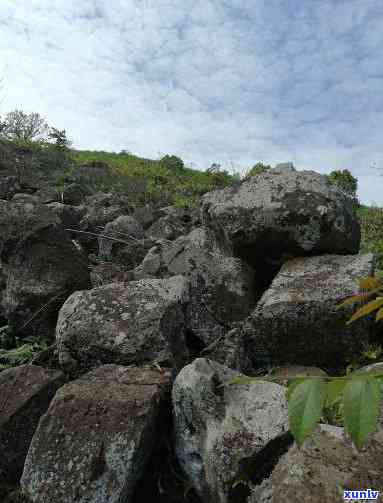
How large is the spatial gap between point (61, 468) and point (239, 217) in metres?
2.85

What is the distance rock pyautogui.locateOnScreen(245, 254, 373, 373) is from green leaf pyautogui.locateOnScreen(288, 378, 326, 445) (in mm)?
2934

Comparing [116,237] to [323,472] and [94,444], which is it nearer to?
[94,444]

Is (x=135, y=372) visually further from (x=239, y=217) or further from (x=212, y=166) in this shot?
(x=212, y=166)

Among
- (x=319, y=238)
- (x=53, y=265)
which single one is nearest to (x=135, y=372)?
(x=53, y=265)

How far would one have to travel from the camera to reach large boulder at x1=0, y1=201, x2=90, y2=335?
462cm

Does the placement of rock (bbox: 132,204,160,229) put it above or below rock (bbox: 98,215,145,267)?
above

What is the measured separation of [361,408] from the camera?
899mm

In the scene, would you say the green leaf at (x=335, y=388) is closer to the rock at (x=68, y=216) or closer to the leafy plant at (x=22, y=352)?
the leafy plant at (x=22, y=352)

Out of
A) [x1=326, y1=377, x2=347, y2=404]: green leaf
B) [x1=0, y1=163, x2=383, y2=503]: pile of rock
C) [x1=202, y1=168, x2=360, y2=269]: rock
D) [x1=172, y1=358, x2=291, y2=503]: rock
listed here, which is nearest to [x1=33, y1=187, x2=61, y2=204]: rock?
[x1=0, y1=163, x2=383, y2=503]: pile of rock

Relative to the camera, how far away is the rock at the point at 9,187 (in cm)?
987

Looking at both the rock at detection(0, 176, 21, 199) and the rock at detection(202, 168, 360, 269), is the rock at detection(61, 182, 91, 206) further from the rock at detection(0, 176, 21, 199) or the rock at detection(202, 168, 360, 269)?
the rock at detection(202, 168, 360, 269)

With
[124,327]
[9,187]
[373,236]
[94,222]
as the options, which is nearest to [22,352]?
[124,327]

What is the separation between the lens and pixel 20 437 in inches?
123

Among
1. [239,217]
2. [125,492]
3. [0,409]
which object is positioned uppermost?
[239,217]
